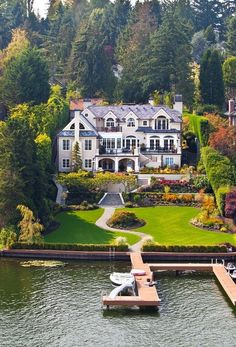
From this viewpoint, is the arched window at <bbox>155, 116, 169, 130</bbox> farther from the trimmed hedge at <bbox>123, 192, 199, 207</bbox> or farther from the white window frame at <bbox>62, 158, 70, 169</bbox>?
the trimmed hedge at <bbox>123, 192, 199, 207</bbox>

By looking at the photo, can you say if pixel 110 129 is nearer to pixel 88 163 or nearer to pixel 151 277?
pixel 88 163

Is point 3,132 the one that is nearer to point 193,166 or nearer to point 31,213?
point 31,213

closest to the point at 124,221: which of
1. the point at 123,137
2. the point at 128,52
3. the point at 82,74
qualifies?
the point at 123,137

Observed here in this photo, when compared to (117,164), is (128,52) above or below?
above

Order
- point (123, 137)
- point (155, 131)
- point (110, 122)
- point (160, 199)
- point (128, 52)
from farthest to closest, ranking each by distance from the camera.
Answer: point (128, 52) → point (110, 122) → point (123, 137) → point (155, 131) → point (160, 199)

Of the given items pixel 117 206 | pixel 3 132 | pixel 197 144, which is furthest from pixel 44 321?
pixel 197 144

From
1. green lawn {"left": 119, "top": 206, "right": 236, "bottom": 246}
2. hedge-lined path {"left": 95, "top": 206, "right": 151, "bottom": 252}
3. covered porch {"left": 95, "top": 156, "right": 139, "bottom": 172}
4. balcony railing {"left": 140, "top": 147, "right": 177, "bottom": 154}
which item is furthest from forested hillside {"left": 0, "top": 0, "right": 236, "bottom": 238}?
green lawn {"left": 119, "top": 206, "right": 236, "bottom": 246}
